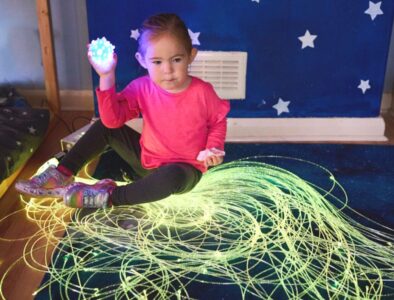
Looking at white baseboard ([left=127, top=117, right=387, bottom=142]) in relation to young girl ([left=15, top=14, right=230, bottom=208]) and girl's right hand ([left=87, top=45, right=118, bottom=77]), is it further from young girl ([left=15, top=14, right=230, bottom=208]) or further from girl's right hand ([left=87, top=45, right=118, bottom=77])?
girl's right hand ([left=87, top=45, right=118, bottom=77])

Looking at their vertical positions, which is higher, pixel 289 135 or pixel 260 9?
pixel 260 9

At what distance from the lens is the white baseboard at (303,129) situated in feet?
6.64

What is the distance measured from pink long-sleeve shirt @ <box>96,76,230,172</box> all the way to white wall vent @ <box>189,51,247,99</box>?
1.58 feet

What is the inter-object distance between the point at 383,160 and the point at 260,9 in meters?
0.75

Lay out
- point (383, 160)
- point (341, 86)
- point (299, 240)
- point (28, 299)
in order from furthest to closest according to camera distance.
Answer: point (341, 86) → point (383, 160) → point (299, 240) → point (28, 299)

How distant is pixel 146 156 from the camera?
1.49m

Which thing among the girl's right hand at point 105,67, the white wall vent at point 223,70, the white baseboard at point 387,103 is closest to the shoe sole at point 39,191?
the girl's right hand at point 105,67

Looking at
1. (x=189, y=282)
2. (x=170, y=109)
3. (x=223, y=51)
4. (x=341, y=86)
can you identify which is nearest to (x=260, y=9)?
(x=223, y=51)

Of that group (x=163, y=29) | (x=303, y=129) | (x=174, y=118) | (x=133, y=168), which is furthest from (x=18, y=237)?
(x=303, y=129)

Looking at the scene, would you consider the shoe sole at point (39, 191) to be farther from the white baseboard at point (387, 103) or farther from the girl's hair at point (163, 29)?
the white baseboard at point (387, 103)

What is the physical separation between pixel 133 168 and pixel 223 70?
23.2 inches

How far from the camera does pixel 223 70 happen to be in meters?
1.93

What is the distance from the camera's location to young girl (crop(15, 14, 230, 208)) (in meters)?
1.33

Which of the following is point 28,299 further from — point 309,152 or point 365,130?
point 365,130
